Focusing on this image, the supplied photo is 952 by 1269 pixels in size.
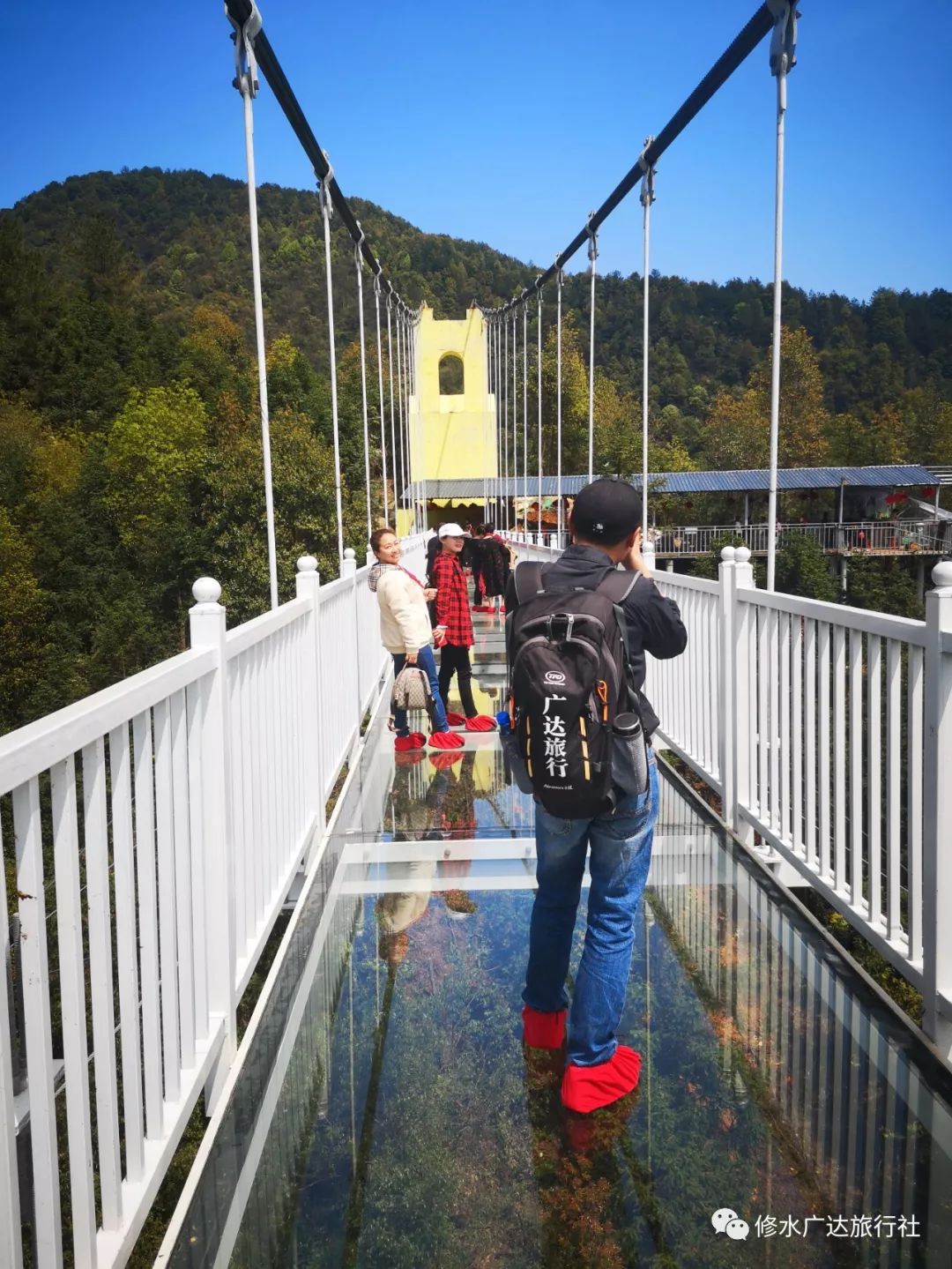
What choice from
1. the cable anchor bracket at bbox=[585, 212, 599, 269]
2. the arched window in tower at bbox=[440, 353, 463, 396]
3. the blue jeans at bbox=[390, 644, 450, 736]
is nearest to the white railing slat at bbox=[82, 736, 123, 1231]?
the blue jeans at bbox=[390, 644, 450, 736]

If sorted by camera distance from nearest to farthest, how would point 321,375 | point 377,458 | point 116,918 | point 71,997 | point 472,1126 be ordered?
1. point 71,997
2. point 116,918
3. point 472,1126
4. point 377,458
5. point 321,375

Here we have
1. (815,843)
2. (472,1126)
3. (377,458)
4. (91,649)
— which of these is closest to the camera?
(472,1126)

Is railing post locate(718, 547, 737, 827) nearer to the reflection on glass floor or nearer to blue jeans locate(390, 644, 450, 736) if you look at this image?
the reflection on glass floor

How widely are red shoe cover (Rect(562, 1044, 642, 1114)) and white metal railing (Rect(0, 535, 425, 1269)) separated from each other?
674mm

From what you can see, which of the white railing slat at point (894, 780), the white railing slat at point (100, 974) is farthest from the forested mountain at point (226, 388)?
the white railing slat at point (100, 974)

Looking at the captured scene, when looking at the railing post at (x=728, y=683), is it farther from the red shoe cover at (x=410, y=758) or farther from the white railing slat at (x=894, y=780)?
the red shoe cover at (x=410, y=758)

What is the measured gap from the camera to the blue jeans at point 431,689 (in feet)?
17.1

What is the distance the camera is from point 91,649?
37531 millimetres

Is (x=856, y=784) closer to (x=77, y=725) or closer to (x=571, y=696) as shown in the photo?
(x=571, y=696)

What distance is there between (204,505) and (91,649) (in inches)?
264

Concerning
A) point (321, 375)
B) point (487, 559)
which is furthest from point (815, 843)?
point (321, 375)

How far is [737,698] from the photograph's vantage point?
3.49 metres

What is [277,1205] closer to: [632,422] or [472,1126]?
[472,1126]

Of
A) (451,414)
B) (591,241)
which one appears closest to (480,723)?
(591,241)
